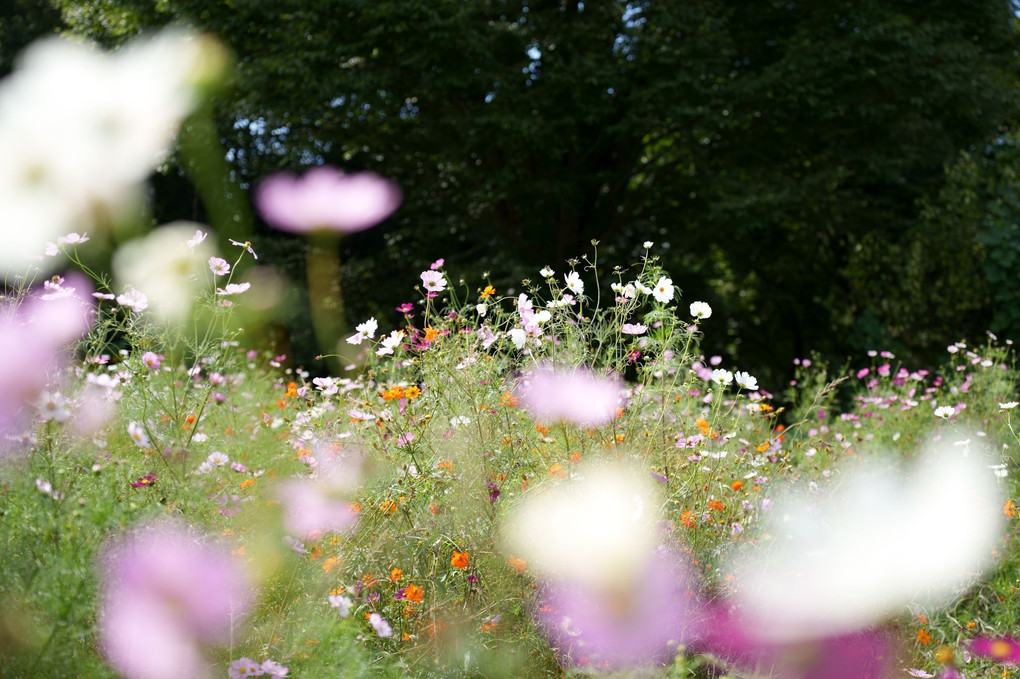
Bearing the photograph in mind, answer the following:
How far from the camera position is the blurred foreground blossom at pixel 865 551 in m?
2.63

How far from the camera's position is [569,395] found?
2674mm

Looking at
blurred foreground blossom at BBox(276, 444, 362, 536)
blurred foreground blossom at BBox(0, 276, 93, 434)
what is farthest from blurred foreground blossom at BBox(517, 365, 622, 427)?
blurred foreground blossom at BBox(0, 276, 93, 434)

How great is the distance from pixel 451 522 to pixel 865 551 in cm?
148

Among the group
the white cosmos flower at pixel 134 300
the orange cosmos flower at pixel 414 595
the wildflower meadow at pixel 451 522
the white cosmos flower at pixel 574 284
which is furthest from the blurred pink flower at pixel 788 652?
the white cosmos flower at pixel 134 300

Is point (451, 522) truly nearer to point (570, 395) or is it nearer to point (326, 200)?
point (570, 395)

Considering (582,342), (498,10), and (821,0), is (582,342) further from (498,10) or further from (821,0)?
(821,0)

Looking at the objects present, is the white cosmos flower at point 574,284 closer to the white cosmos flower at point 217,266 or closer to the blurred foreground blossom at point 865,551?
the blurred foreground blossom at point 865,551

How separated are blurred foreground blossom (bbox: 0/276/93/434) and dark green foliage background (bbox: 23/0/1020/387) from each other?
5.06m

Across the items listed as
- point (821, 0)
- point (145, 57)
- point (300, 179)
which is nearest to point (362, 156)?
point (300, 179)

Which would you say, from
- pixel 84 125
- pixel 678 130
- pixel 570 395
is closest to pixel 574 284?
pixel 570 395

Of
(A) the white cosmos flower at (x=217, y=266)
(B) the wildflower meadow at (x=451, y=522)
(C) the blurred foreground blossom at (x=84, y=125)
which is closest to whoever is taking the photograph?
(B) the wildflower meadow at (x=451, y=522)

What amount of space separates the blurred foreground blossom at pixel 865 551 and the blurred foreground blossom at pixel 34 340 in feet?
6.78

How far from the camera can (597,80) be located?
24.1ft

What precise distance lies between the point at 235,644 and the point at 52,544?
1.56 ft
